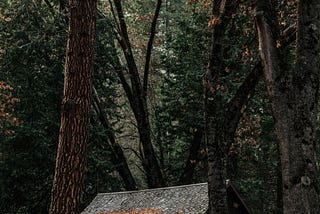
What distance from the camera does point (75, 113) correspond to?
258 inches

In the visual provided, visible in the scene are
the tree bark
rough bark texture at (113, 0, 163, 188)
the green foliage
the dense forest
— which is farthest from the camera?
the tree bark

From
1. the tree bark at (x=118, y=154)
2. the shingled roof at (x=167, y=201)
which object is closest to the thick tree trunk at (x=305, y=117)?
the shingled roof at (x=167, y=201)

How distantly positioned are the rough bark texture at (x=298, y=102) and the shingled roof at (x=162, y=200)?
26.3ft

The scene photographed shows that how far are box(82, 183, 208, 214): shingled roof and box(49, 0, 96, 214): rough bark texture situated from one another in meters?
8.46

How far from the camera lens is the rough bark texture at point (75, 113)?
6.43 meters

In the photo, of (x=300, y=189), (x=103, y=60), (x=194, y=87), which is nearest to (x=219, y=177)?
(x=300, y=189)

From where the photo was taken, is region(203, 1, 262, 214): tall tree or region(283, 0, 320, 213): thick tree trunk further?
region(203, 1, 262, 214): tall tree

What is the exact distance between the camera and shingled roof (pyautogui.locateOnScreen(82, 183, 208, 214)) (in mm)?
15094

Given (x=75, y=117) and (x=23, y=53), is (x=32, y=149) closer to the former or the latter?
(x=23, y=53)

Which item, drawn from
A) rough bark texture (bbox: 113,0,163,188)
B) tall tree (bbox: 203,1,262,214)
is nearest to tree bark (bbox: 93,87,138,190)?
rough bark texture (bbox: 113,0,163,188)

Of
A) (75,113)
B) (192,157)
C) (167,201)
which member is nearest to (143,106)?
(192,157)

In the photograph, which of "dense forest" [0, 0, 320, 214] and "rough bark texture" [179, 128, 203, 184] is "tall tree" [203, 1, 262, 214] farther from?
"rough bark texture" [179, 128, 203, 184]

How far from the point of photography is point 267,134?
24406 millimetres

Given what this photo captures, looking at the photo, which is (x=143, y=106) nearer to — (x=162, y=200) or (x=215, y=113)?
(x=162, y=200)
